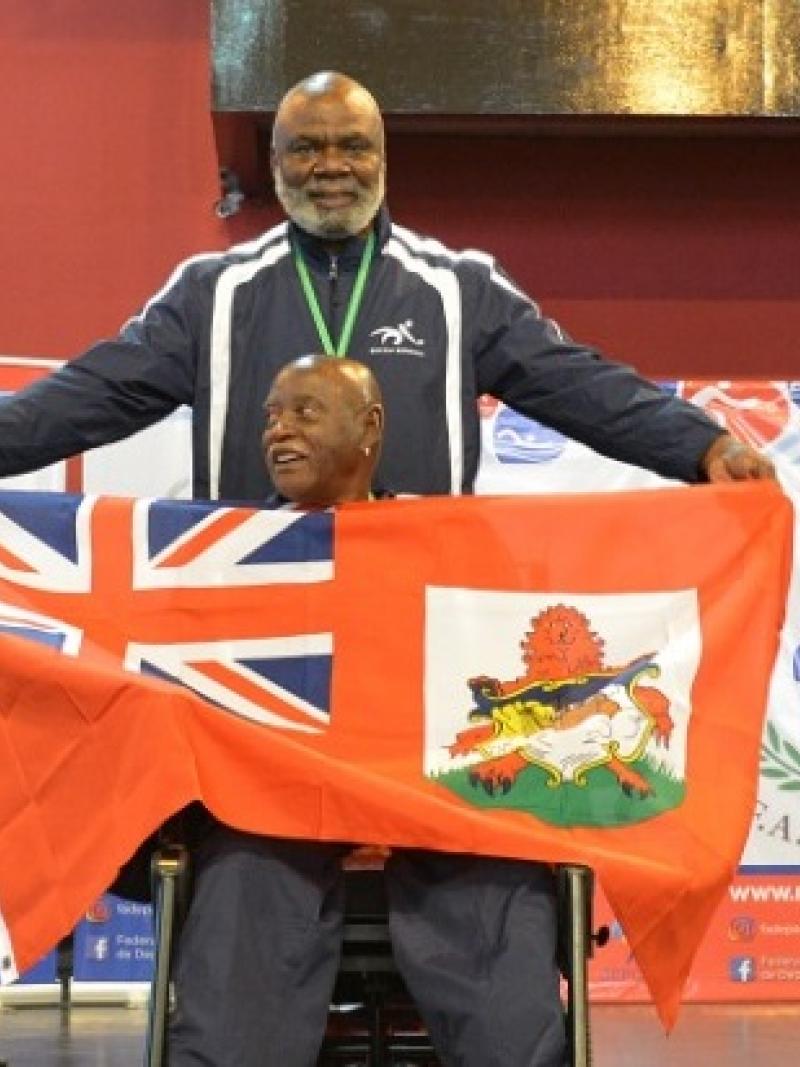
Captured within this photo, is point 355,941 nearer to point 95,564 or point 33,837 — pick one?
point 33,837

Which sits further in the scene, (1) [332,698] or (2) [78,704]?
(1) [332,698]

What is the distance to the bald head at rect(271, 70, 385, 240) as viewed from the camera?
3.15m

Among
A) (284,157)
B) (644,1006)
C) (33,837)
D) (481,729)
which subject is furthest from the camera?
(644,1006)

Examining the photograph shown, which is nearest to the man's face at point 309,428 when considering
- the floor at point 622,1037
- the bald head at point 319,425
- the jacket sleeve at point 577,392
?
the bald head at point 319,425

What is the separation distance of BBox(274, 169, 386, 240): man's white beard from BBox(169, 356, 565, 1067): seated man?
999 mm

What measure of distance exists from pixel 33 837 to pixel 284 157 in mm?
1128

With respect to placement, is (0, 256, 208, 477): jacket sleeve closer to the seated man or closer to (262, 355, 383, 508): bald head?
(262, 355, 383, 508): bald head

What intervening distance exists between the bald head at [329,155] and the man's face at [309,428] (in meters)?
0.44

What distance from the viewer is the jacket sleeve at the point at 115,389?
3129 mm

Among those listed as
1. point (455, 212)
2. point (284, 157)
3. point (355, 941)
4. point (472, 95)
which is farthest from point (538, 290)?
point (355, 941)

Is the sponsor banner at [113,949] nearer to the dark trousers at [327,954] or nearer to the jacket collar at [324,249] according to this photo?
the jacket collar at [324,249]

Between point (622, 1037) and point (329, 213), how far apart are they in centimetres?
190

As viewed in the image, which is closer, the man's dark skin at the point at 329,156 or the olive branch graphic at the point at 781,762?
the man's dark skin at the point at 329,156

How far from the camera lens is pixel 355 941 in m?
2.59
